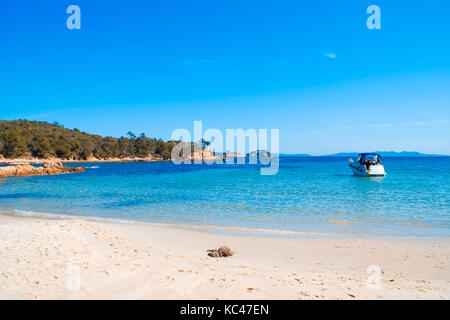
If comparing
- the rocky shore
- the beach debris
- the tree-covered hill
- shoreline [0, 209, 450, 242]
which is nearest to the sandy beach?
the beach debris

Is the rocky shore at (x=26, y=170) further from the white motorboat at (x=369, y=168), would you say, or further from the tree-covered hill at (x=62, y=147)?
the tree-covered hill at (x=62, y=147)

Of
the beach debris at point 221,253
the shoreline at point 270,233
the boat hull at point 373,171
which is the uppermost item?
the boat hull at point 373,171

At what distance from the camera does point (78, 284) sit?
535cm

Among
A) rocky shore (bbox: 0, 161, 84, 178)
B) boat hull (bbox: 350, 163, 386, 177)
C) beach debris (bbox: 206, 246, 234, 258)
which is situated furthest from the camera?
rocky shore (bbox: 0, 161, 84, 178)

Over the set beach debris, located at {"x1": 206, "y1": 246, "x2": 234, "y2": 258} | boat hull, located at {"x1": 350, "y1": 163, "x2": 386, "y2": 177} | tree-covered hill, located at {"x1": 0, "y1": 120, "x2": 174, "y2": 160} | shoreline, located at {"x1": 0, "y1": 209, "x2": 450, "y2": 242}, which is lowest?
shoreline, located at {"x1": 0, "y1": 209, "x2": 450, "y2": 242}

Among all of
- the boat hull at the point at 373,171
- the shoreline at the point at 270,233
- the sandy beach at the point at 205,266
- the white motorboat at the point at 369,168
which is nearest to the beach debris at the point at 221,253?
the sandy beach at the point at 205,266

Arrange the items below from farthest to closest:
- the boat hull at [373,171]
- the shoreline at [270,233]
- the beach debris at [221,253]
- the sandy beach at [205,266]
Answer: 1. the boat hull at [373,171]
2. the shoreline at [270,233]
3. the beach debris at [221,253]
4. the sandy beach at [205,266]

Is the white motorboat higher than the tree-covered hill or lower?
lower

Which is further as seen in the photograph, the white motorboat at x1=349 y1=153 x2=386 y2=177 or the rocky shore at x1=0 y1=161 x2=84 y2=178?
the rocky shore at x1=0 y1=161 x2=84 y2=178

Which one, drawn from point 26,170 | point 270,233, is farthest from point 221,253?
point 26,170

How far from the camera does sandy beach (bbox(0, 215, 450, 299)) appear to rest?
521cm

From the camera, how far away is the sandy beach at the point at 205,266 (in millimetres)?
5215

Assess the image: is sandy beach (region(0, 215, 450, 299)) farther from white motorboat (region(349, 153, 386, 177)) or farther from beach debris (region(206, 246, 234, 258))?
white motorboat (region(349, 153, 386, 177))
